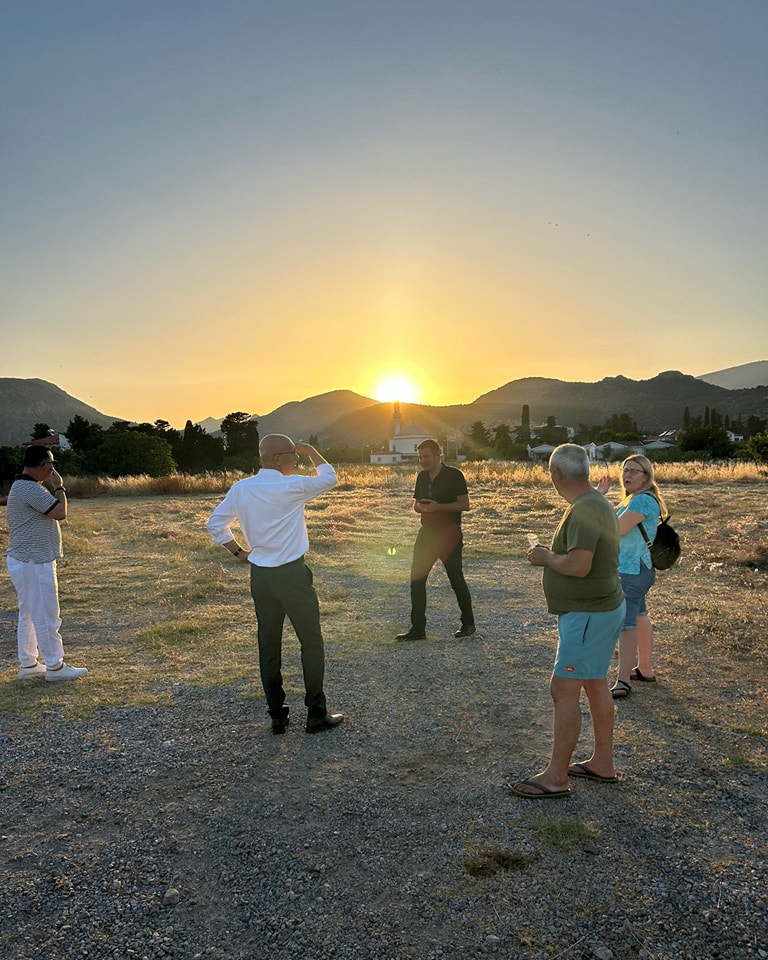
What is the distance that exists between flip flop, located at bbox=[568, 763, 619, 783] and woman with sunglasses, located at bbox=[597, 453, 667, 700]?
132cm

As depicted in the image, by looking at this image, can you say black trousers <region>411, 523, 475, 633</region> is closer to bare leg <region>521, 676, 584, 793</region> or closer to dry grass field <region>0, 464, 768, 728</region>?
dry grass field <region>0, 464, 768, 728</region>

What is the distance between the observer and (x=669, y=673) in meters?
5.45

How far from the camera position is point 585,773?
12.1ft

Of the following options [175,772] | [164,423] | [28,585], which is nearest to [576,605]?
[175,772]

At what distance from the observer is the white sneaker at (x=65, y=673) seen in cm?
567

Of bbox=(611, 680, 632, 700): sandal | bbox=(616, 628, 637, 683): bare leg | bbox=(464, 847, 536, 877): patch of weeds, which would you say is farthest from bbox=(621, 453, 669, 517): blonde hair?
bbox=(464, 847, 536, 877): patch of weeds

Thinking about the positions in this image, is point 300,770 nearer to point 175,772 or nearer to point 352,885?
point 175,772

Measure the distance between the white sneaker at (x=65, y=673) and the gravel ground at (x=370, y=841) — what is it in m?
0.83

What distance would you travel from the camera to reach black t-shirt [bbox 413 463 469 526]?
632 cm

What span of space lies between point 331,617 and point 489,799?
175 inches

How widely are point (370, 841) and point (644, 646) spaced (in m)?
2.93

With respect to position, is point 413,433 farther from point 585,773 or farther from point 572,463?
point 572,463

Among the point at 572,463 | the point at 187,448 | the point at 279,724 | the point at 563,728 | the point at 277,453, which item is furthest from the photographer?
the point at 187,448

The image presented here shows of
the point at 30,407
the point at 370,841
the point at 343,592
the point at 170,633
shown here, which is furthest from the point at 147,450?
the point at 30,407
